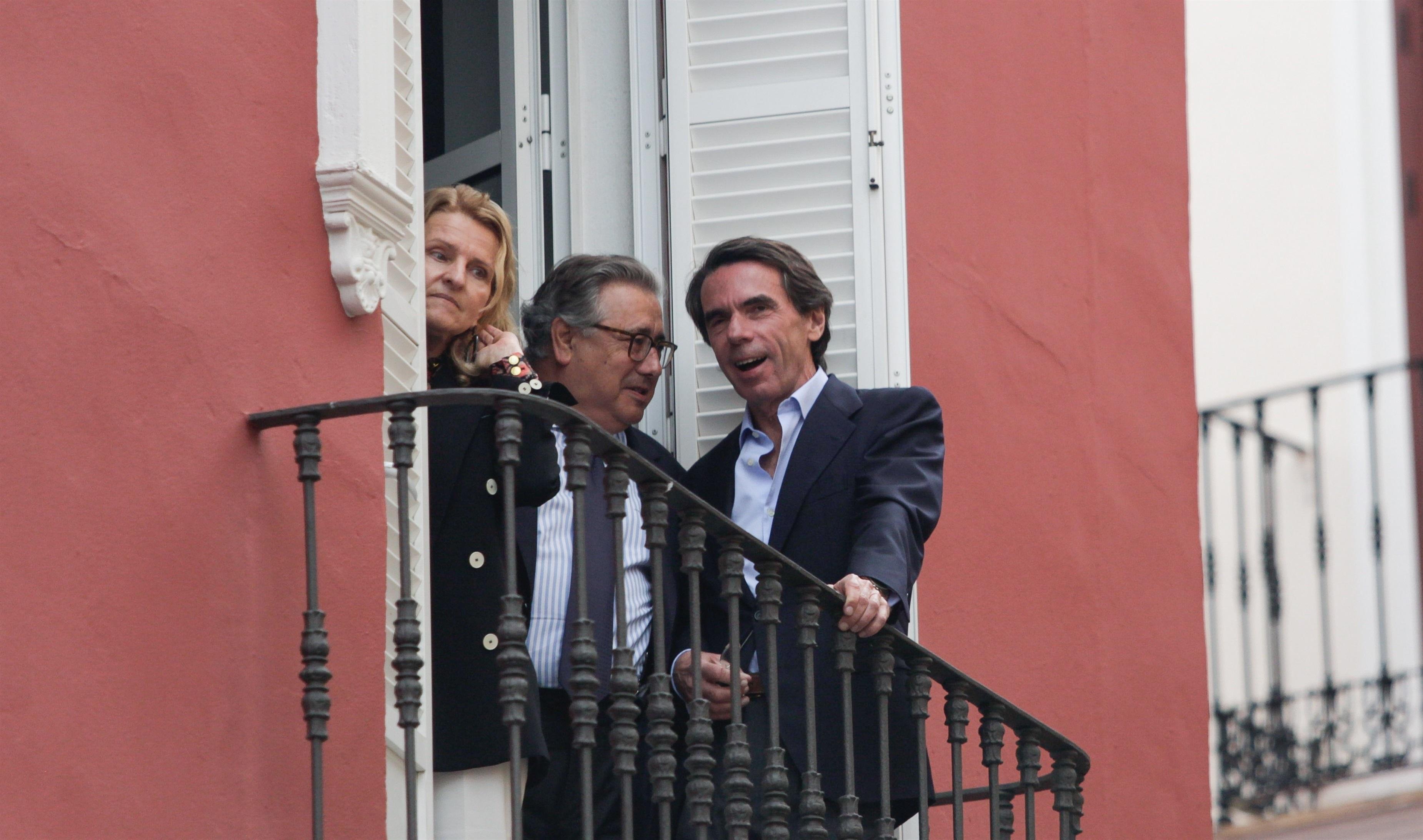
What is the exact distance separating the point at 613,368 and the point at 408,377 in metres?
0.96

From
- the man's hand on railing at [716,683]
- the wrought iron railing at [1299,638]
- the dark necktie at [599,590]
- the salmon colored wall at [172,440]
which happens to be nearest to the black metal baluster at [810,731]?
the man's hand on railing at [716,683]

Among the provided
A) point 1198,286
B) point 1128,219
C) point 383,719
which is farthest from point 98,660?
point 1198,286

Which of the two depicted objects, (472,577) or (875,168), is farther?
(875,168)

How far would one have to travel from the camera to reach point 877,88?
21.2 ft

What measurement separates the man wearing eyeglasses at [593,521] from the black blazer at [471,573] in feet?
0.48

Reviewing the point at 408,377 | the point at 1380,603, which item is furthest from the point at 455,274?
Answer: the point at 1380,603

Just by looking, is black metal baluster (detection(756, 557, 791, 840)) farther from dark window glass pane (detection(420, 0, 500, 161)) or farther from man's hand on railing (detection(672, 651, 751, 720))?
dark window glass pane (detection(420, 0, 500, 161))

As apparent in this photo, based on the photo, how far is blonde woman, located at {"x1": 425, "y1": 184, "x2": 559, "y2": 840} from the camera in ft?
14.9

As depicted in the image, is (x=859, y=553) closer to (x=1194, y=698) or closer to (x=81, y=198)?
(x=81, y=198)

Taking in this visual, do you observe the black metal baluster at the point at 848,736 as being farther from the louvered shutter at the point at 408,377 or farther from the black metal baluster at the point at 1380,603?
the black metal baluster at the point at 1380,603

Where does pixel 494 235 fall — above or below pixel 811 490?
above

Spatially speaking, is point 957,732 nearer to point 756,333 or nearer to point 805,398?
point 805,398

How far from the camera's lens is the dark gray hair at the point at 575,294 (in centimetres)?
557

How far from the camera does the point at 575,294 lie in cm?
560
